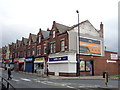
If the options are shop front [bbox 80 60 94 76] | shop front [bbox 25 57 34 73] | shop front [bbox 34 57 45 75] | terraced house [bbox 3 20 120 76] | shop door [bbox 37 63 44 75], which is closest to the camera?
terraced house [bbox 3 20 120 76]

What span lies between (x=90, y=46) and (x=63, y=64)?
7014mm

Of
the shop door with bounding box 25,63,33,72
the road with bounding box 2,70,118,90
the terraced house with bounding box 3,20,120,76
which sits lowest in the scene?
the shop door with bounding box 25,63,33,72

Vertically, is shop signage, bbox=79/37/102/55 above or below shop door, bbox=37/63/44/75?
above

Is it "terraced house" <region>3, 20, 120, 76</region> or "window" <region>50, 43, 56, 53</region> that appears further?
"window" <region>50, 43, 56, 53</region>

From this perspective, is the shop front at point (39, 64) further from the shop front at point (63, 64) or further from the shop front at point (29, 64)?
the shop front at point (63, 64)

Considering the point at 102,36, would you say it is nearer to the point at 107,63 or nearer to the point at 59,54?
the point at 107,63

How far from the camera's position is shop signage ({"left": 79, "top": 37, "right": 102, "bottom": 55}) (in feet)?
97.8

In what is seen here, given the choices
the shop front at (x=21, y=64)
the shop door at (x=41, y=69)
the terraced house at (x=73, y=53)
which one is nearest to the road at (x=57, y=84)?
the terraced house at (x=73, y=53)

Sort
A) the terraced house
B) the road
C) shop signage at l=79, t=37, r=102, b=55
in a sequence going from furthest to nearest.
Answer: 1. shop signage at l=79, t=37, r=102, b=55
2. the terraced house
3. the road

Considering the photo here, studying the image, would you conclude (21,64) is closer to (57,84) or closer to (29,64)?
(29,64)

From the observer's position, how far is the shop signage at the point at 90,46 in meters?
29.8

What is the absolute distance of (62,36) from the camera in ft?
97.3

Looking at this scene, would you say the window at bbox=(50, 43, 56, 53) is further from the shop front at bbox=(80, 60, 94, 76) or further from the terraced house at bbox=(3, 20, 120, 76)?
the shop front at bbox=(80, 60, 94, 76)

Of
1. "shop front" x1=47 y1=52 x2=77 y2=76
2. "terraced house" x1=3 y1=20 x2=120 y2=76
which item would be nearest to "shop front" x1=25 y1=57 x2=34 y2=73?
"terraced house" x1=3 y1=20 x2=120 y2=76
